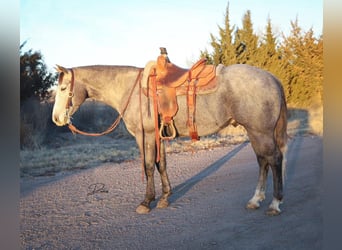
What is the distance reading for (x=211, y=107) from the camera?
14.0ft

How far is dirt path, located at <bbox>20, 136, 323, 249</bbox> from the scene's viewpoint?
3416 mm

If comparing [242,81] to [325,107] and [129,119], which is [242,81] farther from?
[325,107]

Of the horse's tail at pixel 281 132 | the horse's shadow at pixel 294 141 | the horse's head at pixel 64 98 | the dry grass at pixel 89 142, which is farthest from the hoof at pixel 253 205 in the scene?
the dry grass at pixel 89 142

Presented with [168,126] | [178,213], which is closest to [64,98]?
[168,126]

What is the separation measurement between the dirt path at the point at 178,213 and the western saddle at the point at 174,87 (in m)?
1.19

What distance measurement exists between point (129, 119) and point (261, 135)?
1.88 metres

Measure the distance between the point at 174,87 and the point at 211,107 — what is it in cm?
59

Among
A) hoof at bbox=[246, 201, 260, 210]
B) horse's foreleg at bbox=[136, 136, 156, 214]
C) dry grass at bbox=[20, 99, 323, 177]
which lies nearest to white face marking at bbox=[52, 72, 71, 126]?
horse's foreleg at bbox=[136, 136, 156, 214]

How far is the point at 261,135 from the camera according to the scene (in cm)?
408

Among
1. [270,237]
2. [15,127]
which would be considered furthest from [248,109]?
[15,127]

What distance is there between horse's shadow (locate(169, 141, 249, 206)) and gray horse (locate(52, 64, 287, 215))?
1.74 feet

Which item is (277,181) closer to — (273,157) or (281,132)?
(273,157)

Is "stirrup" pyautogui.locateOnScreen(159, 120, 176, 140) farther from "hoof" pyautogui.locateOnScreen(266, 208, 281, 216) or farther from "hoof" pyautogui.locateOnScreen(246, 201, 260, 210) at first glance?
"hoof" pyautogui.locateOnScreen(266, 208, 281, 216)

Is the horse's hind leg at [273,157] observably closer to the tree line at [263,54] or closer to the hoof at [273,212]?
the hoof at [273,212]
